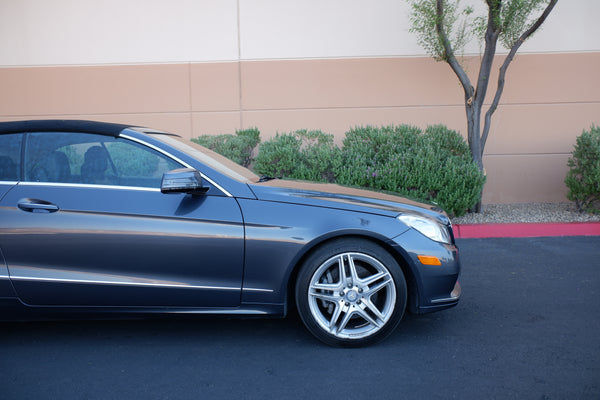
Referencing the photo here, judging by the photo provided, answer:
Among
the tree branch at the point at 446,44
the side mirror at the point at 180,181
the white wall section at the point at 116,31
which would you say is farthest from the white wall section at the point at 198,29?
the side mirror at the point at 180,181

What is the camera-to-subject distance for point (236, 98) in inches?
375

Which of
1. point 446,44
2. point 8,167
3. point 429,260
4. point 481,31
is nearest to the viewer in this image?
point 429,260

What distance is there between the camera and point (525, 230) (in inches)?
282

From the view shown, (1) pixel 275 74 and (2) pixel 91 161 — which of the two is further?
(1) pixel 275 74

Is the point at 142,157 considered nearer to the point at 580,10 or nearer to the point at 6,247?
the point at 6,247

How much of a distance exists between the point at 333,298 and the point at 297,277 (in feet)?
0.87

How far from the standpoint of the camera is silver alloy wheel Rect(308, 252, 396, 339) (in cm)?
339

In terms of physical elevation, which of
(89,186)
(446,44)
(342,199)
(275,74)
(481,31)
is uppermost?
(481,31)

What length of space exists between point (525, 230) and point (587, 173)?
5.16 feet

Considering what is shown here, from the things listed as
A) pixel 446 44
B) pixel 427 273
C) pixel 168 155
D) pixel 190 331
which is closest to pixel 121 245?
pixel 168 155

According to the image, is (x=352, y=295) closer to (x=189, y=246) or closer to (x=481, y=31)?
(x=189, y=246)

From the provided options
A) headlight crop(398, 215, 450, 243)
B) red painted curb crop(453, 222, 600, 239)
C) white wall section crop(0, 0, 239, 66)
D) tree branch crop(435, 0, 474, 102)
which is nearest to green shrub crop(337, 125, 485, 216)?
red painted curb crop(453, 222, 600, 239)

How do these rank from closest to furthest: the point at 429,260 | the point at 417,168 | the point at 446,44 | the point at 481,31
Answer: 1. the point at 429,260
2. the point at 417,168
3. the point at 446,44
4. the point at 481,31

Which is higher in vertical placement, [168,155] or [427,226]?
[168,155]
